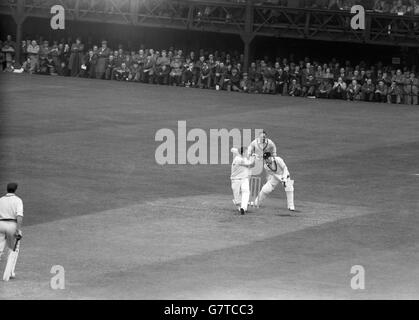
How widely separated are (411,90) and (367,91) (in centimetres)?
191

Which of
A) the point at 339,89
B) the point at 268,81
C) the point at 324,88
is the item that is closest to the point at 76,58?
the point at 268,81

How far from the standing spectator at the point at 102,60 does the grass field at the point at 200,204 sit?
22.8 ft

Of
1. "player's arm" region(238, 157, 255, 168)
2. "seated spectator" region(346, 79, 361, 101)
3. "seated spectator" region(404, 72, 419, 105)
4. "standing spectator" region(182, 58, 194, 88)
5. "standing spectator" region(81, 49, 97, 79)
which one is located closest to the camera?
"player's arm" region(238, 157, 255, 168)

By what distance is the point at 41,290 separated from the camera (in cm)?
1820

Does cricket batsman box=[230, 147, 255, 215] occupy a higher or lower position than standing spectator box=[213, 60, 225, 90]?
lower

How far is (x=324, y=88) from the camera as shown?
48.5 meters

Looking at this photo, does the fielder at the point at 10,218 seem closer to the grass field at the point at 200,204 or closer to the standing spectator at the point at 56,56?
the grass field at the point at 200,204

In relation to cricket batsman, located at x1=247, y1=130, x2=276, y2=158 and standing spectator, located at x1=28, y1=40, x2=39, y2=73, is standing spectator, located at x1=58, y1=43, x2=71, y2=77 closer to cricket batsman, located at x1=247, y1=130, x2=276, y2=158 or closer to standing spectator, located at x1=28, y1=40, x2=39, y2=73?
standing spectator, located at x1=28, y1=40, x2=39, y2=73

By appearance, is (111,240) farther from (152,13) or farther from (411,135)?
(152,13)

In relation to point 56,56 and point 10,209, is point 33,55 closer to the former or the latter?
point 56,56

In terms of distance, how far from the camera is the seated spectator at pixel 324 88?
48.4 meters

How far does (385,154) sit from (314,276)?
52.2ft

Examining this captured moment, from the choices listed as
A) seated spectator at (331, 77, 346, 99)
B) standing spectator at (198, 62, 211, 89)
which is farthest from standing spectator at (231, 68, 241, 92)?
seated spectator at (331, 77, 346, 99)

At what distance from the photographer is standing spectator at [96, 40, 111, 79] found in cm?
5281
